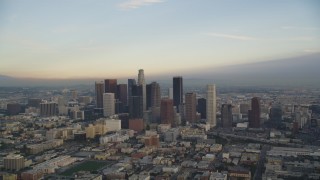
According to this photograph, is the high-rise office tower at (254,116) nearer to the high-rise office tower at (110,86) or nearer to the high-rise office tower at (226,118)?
the high-rise office tower at (226,118)

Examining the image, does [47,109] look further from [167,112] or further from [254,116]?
[254,116]

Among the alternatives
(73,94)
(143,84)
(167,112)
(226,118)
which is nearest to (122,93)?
(143,84)

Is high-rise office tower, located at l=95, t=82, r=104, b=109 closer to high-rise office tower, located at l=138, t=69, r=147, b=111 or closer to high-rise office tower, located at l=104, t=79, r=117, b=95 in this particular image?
high-rise office tower, located at l=104, t=79, r=117, b=95

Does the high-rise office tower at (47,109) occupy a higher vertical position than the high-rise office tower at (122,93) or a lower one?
lower

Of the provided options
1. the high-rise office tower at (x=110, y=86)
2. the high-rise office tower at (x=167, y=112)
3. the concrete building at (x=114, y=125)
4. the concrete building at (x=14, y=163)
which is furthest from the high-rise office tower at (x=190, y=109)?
the concrete building at (x=14, y=163)

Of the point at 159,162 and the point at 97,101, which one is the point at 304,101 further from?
the point at 97,101

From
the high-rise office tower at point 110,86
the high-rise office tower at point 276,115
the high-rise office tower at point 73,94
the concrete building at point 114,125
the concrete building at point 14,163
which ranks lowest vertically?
the concrete building at point 14,163

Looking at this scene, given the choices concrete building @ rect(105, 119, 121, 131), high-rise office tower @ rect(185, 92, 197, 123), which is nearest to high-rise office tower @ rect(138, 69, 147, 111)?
high-rise office tower @ rect(185, 92, 197, 123)
